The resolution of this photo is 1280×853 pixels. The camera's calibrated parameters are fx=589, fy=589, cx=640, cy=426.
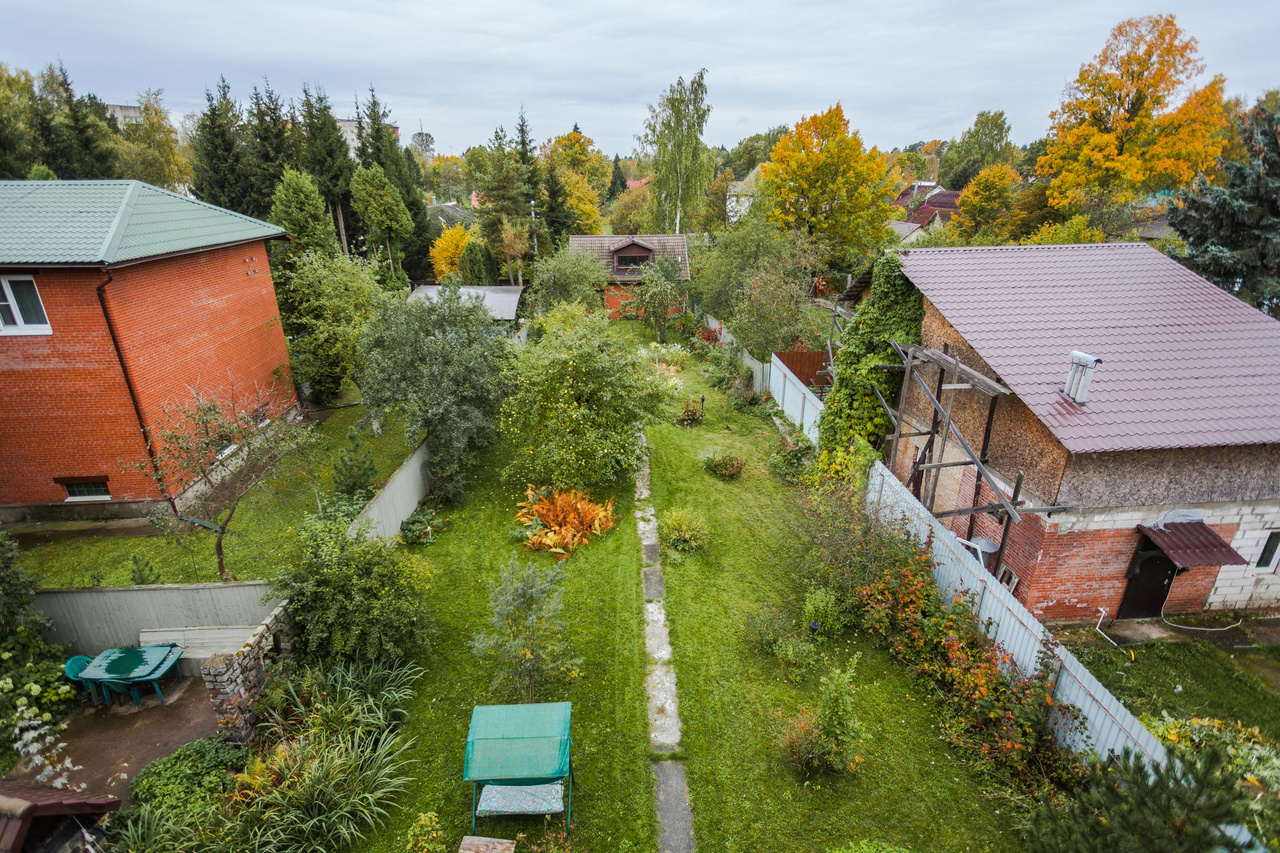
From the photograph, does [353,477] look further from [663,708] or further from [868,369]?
[868,369]

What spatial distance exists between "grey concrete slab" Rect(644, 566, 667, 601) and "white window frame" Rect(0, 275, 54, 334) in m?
13.6

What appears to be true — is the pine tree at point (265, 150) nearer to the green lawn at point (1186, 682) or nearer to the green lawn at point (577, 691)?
the green lawn at point (577, 691)

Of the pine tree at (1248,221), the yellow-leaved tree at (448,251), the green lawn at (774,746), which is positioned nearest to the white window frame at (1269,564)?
the green lawn at (774,746)

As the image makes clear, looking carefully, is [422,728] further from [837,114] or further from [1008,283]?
[837,114]

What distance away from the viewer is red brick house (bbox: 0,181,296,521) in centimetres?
1223

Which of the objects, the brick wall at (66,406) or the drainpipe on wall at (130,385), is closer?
the drainpipe on wall at (130,385)

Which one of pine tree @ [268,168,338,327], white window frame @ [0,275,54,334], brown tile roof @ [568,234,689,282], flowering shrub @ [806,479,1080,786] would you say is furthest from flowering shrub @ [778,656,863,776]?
brown tile roof @ [568,234,689,282]

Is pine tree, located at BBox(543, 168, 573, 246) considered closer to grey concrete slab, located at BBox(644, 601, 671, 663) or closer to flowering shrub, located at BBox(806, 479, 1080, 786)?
flowering shrub, located at BBox(806, 479, 1080, 786)

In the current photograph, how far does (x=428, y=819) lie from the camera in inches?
269

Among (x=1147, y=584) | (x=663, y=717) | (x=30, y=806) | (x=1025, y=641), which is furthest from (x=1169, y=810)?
(x=30, y=806)

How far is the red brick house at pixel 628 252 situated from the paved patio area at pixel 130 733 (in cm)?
2879

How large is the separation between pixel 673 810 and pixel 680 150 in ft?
131

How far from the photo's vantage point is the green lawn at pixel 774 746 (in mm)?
6879

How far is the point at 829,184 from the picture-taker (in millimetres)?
32625
